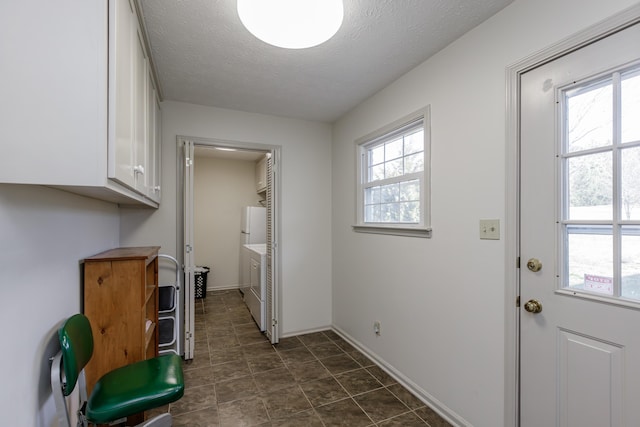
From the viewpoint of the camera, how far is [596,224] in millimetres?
1235

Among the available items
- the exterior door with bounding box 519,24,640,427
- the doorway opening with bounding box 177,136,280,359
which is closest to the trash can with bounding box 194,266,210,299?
the doorway opening with bounding box 177,136,280,359

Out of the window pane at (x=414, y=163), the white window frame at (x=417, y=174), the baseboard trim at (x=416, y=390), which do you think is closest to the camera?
the baseboard trim at (x=416, y=390)

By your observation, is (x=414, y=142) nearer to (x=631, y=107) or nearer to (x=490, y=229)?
(x=490, y=229)

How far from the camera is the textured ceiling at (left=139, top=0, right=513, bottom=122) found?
160 cm

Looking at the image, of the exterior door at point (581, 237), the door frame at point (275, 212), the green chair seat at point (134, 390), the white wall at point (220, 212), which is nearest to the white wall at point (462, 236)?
the exterior door at point (581, 237)

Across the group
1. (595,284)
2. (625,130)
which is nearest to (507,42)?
(625,130)

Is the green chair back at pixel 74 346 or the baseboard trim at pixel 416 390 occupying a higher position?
the green chair back at pixel 74 346

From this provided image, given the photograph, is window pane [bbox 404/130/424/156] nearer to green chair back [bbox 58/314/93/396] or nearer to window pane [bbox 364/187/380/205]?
window pane [bbox 364/187/380/205]

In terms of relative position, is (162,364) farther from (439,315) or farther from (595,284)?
(595,284)

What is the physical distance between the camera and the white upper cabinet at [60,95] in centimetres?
88

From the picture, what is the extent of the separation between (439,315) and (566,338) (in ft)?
2.46

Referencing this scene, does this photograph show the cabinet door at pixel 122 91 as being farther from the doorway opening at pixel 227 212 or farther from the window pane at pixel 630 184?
the doorway opening at pixel 227 212

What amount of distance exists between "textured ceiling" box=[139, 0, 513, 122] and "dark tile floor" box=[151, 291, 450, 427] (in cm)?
249

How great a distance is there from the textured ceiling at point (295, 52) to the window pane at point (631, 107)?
0.76 meters
